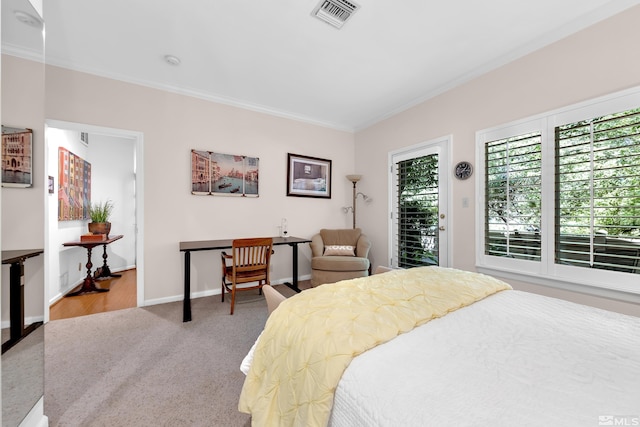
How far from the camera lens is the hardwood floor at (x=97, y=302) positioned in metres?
2.98

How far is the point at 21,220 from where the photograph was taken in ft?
3.81

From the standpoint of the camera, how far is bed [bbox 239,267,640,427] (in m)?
0.68

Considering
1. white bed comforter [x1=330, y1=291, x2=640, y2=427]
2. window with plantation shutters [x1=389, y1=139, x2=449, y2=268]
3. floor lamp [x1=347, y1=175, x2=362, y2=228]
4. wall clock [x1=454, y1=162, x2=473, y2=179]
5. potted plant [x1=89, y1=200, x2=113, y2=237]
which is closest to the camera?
white bed comforter [x1=330, y1=291, x2=640, y2=427]

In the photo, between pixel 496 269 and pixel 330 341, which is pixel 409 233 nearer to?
pixel 496 269

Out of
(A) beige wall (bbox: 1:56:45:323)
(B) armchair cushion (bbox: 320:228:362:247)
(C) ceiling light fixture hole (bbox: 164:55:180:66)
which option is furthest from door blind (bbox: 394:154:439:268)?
(A) beige wall (bbox: 1:56:45:323)

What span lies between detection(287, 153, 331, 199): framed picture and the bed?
3033 mm

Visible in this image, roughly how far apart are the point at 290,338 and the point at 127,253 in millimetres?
5486

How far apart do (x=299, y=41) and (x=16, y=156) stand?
2.30m

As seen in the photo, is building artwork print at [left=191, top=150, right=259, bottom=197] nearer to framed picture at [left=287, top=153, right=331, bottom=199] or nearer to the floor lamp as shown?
framed picture at [left=287, top=153, right=331, bottom=199]

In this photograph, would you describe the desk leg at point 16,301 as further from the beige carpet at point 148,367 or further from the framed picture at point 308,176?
the framed picture at point 308,176

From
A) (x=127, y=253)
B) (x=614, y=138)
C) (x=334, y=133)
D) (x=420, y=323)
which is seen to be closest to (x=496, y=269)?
(x=614, y=138)

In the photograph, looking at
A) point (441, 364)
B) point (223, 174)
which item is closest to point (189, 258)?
point (223, 174)

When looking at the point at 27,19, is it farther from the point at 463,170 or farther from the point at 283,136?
the point at 463,170

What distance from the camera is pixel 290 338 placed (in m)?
1.08
